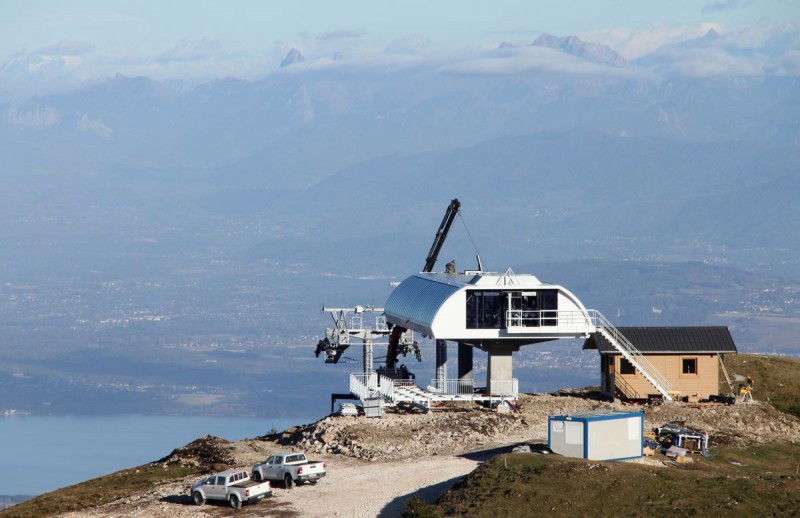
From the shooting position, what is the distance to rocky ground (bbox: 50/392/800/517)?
53.1m

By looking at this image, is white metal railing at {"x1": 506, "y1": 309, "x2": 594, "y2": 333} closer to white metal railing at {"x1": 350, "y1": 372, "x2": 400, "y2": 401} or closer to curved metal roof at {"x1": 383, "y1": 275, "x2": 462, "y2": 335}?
curved metal roof at {"x1": 383, "y1": 275, "x2": 462, "y2": 335}

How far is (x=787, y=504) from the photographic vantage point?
159 feet

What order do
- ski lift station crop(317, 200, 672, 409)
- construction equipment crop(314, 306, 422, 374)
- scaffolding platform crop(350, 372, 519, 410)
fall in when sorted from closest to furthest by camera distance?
scaffolding platform crop(350, 372, 519, 410), ski lift station crop(317, 200, 672, 409), construction equipment crop(314, 306, 422, 374)

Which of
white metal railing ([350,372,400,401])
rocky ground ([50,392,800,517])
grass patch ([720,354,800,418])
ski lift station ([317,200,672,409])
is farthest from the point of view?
grass patch ([720,354,800,418])

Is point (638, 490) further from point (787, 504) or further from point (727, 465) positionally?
point (727, 465)

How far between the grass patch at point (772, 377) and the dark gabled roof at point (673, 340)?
406 cm

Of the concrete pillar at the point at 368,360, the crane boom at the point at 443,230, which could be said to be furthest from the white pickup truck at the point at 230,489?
the crane boom at the point at 443,230

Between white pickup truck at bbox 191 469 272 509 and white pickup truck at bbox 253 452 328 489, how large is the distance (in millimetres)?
1373

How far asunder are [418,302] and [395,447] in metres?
18.7

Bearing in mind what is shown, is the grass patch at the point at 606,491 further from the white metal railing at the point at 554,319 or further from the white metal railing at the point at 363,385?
the white metal railing at the point at 363,385

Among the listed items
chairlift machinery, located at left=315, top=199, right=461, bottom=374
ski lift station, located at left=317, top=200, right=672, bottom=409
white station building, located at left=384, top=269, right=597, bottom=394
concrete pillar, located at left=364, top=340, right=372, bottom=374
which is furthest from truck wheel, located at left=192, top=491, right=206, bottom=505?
chairlift machinery, located at left=315, top=199, right=461, bottom=374

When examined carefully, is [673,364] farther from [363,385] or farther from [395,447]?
[395,447]

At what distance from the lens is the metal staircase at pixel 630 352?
73.1m

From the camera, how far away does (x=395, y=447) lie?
61.4 meters
